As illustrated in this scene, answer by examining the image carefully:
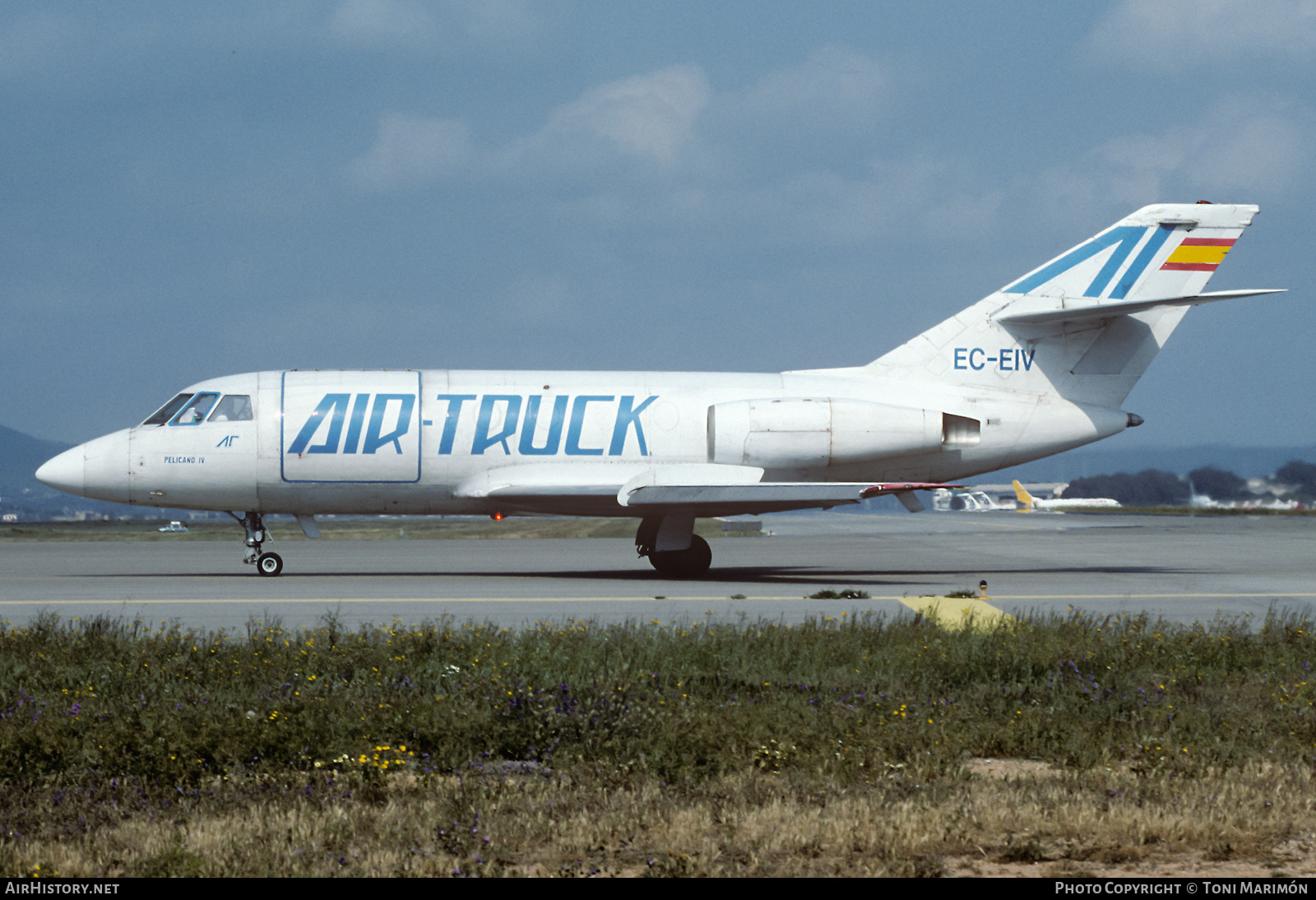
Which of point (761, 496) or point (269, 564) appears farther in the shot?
point (269, 564)

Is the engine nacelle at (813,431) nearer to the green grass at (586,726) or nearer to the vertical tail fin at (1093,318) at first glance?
the vertical tail fin at (1093,318)

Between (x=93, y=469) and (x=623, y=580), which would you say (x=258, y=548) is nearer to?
(x=93, y=469)

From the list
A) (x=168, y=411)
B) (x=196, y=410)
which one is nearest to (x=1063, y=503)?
(x=196, y=410)

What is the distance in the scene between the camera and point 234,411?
20.7m

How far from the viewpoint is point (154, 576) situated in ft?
69.3

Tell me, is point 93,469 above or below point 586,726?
above

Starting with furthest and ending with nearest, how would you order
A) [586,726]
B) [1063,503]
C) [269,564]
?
[1063,503]
[269,564]
[586,726]

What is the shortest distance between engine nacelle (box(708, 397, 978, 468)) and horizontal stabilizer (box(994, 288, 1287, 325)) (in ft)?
9.16

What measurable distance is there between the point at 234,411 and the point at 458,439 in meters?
4.24

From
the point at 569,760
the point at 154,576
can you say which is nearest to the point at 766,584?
the point at 154,576

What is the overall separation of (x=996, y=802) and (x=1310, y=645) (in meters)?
6.81

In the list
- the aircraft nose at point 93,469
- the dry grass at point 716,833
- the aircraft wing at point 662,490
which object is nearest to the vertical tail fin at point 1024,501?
the aircraft wing at point 662,490

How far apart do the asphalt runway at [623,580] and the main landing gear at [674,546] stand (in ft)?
1.63
